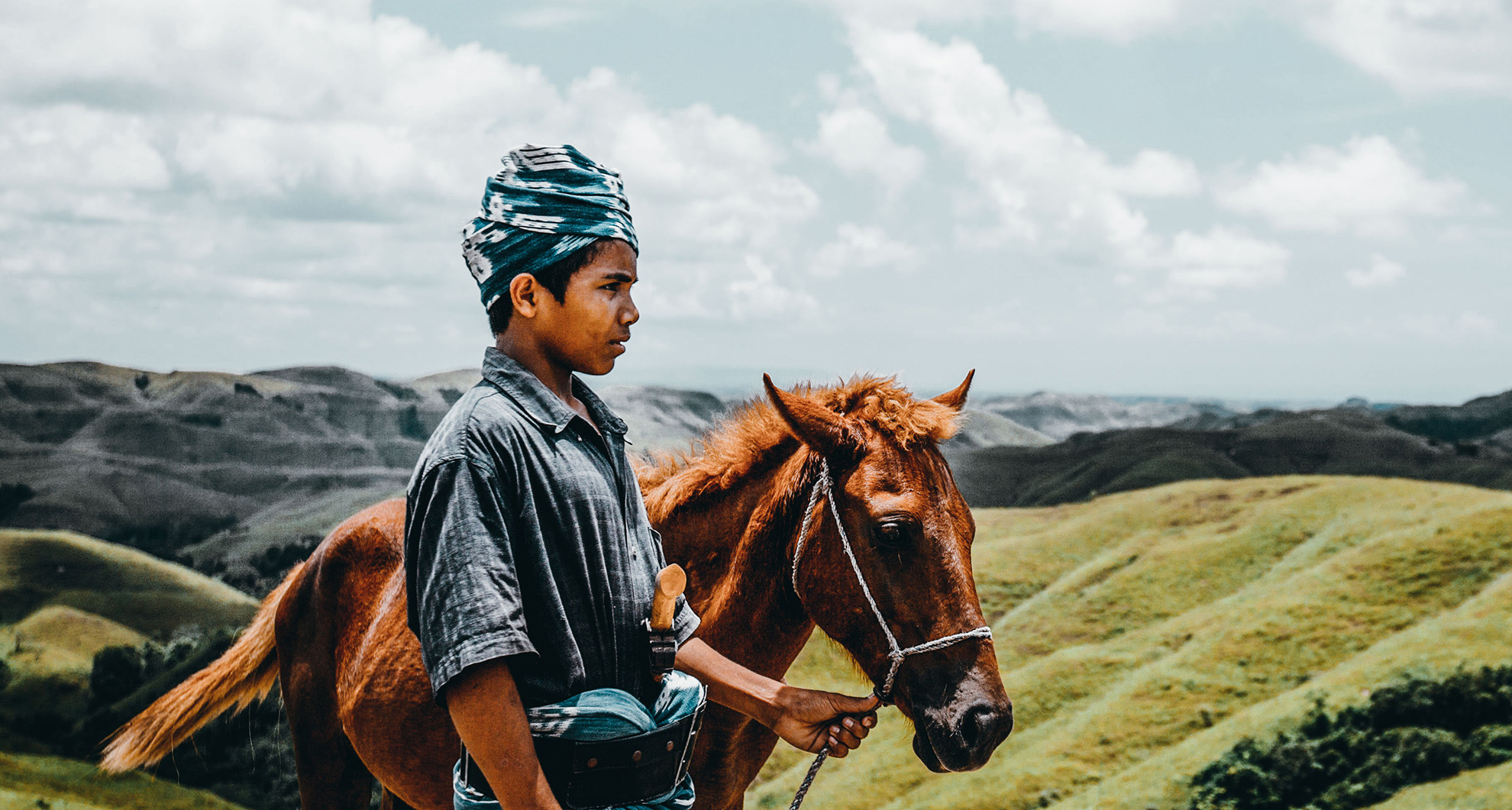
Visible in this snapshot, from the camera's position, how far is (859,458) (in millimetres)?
4027

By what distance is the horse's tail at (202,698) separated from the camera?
264 inches

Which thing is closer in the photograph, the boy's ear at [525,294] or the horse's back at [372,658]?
the boy's ear at [525,294]

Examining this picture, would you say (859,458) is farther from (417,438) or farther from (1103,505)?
(417,438)

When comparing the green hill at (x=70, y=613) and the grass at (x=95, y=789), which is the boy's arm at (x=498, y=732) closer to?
the grass at (x=95, y=789)

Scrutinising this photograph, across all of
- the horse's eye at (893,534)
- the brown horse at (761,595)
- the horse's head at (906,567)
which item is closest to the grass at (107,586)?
the brown horse at (761,595)

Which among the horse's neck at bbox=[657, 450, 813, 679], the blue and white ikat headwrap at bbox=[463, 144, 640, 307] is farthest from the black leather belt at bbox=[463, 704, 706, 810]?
the horse's neck at bbox=[657, 450, 813, 679]

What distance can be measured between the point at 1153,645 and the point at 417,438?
6985 cm

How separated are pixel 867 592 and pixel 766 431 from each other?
1.02m

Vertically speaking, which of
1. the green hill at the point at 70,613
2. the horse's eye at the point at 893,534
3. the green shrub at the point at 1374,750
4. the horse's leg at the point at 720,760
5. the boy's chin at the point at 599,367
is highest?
the boy's chin at the point at 599,367

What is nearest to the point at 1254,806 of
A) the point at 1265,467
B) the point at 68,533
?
the point at 68,533

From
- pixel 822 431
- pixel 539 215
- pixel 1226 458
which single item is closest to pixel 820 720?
pixel 822 431

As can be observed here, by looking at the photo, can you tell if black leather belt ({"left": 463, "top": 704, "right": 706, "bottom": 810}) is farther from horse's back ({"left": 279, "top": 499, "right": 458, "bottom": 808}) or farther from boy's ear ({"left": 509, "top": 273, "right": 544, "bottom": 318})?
A: horse's back ({"left": 279, "top": 499, "right": 458, "bottom": 808})

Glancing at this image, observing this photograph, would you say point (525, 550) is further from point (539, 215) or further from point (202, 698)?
point (202, 698)

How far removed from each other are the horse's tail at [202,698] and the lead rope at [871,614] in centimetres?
387
